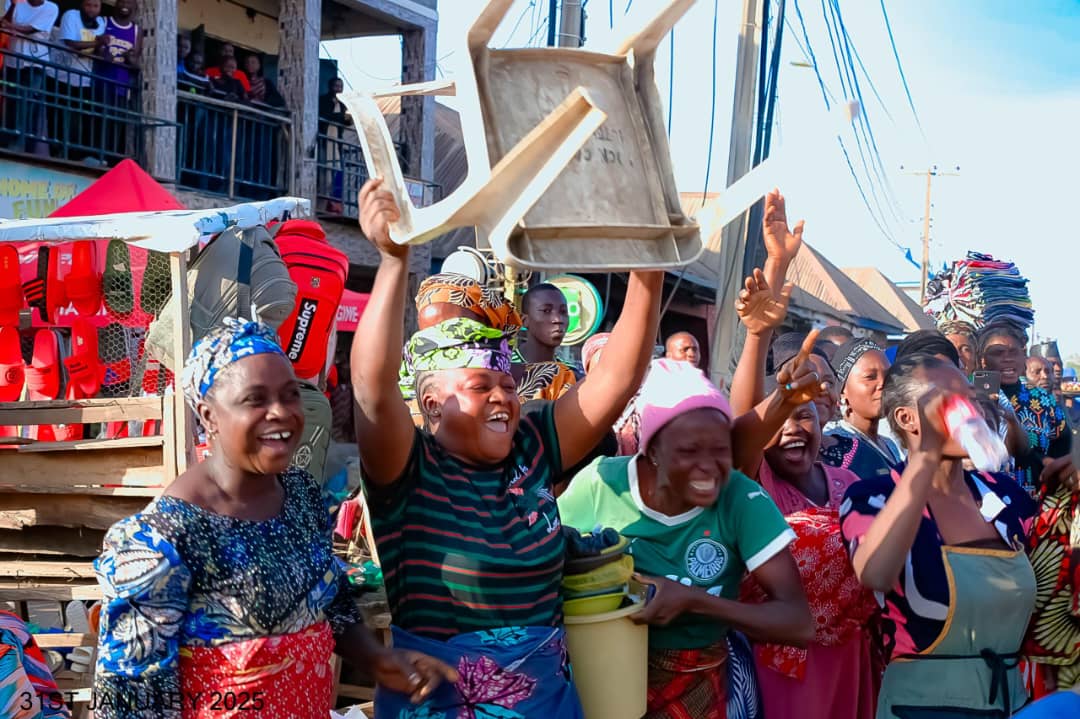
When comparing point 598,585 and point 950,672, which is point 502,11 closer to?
point 598,585

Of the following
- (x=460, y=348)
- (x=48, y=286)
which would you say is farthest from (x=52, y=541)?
(x=460, y=348)

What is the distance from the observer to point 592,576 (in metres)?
2.91

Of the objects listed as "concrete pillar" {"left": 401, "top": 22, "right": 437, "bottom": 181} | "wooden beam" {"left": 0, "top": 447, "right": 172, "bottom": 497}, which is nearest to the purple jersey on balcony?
"concrete pillar" {"left": 401, "top": 22, "right": 437, "bottom": 181}

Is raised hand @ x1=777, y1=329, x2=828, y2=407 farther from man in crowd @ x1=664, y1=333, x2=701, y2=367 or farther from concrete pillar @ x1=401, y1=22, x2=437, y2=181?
concrete pillar @ x1=401, y1=22, x2=437, y2=181

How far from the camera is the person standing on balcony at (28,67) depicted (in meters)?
10.2

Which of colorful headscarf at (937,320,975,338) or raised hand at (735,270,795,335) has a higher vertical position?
raised hand at (735,270,795,335)

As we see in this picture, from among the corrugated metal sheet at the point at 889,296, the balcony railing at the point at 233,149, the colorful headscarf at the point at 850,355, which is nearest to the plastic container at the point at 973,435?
the colorful headscarf at the point at 850,355

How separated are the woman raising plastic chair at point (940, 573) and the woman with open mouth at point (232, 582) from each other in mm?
1255

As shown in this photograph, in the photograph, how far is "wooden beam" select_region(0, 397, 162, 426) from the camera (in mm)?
4742

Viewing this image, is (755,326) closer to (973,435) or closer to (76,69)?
(973,435)

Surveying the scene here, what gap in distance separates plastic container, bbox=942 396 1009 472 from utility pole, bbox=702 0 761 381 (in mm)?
5575

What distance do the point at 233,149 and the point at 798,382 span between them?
384 inches

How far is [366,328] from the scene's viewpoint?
8.64 ft

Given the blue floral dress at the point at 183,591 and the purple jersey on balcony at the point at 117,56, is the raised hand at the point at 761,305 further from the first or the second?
the purple jersey on balcony at the point at 117,56
